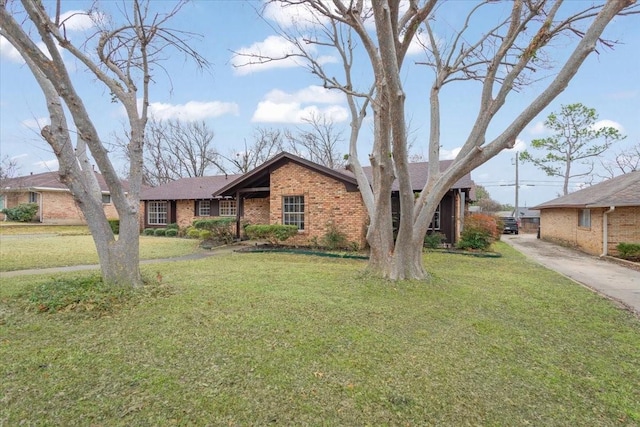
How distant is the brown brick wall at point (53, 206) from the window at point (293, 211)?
18.7 meters

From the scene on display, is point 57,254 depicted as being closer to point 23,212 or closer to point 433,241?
point 433,241

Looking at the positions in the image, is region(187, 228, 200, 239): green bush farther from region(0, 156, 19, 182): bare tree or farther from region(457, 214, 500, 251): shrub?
region(0, 156, 19, 182): bare tree

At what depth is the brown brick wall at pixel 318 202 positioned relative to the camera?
43.8ft

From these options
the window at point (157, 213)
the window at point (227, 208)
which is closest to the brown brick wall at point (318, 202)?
the window at point (227, 208)

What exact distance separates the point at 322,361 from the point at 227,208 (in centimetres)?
1737

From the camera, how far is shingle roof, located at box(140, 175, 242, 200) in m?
20.8

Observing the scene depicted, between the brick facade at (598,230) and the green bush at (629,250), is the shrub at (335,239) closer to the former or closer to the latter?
the green bush at (629,250)

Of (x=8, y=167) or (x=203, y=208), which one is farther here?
(x=8, y=167)

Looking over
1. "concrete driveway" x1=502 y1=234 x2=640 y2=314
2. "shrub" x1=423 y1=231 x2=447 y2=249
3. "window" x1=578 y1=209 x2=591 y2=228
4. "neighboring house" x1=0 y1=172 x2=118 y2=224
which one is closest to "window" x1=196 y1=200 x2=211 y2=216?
"neighboring house" x1=0 y1=172 x2=118 y2=224

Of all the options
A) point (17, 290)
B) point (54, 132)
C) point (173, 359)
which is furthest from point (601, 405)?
point (17, 290)

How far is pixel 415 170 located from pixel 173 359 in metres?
14.9

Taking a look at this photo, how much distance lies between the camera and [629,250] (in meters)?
12.3

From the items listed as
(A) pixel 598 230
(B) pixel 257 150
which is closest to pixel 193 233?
(A) pixel 598 230

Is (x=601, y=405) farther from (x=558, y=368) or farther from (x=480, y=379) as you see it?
(x=480, y=379)
